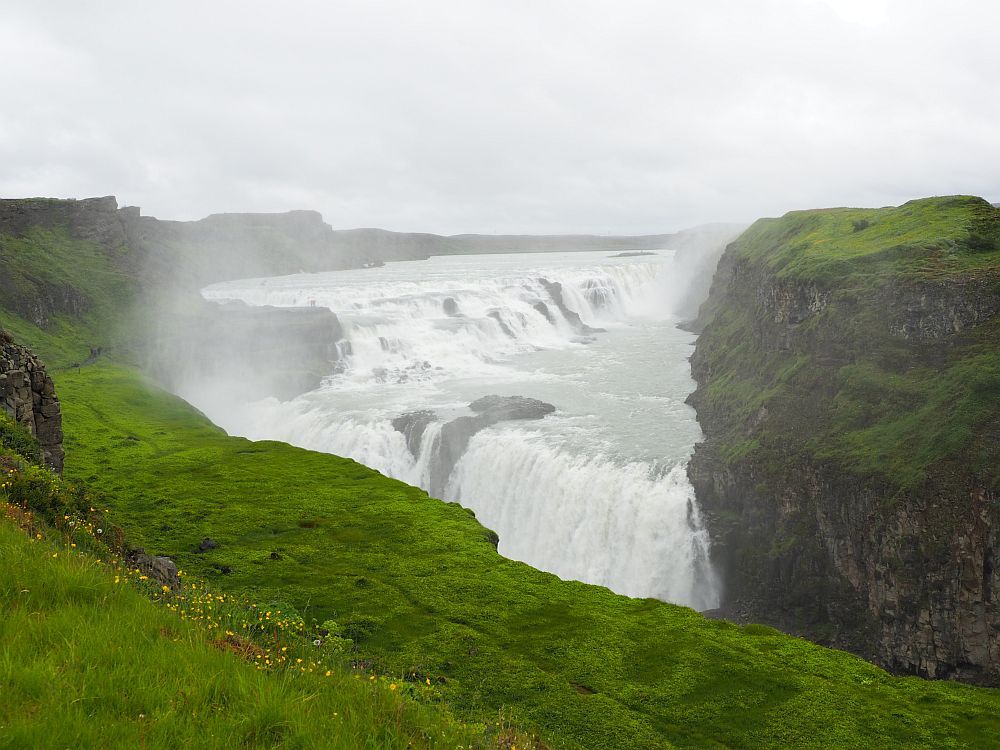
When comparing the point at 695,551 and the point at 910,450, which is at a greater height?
the point at 910,450

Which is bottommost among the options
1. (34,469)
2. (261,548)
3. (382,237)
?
(261,548)

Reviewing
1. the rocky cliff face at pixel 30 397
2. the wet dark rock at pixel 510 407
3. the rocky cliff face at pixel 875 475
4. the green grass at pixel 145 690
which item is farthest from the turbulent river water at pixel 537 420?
the green grass at pixel 145 690

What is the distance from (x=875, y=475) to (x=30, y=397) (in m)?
26.6

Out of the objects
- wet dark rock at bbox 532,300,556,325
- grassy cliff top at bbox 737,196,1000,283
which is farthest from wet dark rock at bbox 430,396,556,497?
wet dark rock at bbox 532,300,556,325

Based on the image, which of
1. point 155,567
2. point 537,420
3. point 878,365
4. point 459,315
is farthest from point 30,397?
point 459,315

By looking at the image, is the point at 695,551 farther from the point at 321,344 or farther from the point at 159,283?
the point at 159,283

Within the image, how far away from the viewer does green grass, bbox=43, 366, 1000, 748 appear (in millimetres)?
10797

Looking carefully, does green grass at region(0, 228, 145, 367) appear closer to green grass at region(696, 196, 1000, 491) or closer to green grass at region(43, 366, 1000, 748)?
green grass at region(43, 366, 1000, 748)

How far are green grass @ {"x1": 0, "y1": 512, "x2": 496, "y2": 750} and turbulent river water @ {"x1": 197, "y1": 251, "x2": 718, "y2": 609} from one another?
2725 centimetres

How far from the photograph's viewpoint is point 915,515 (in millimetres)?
24531

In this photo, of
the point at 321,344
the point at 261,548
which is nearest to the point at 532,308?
the point at 321,344

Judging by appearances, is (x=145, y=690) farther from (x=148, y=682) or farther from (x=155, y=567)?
(x=155, y=567)

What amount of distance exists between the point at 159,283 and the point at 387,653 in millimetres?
88201

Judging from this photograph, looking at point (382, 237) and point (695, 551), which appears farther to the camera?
point (382, 237)
